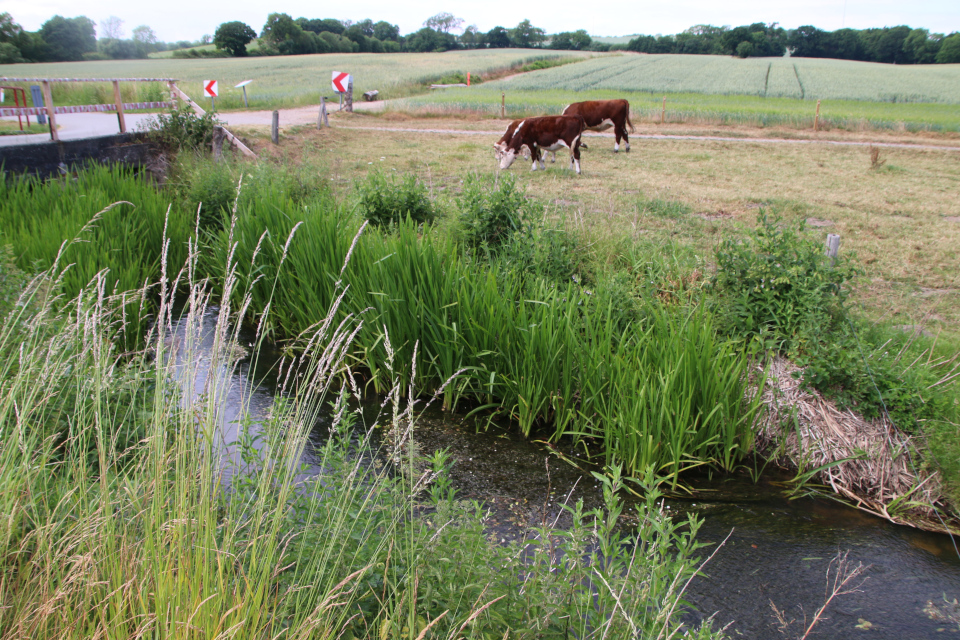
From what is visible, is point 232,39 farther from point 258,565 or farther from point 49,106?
point 258,565

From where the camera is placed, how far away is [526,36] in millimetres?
82250

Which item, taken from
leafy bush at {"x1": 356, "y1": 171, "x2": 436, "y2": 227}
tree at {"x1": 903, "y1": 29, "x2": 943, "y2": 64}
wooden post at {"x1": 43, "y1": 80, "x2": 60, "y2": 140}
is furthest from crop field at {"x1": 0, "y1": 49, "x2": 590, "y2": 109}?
tree at {"x1": 903, "y1": 29, "x2": 943, "y2": 64}

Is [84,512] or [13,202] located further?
[13,202]

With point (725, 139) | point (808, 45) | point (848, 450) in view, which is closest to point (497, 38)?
point (808, 45)

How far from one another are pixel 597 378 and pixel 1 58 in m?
50.8

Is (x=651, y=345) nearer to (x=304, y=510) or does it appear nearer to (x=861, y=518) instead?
(x=861, y=518)

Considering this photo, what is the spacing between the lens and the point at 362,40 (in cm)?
7544

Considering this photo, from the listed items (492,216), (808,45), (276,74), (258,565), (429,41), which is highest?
(429,41)

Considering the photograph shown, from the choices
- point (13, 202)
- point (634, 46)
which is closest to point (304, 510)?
point (13, 202)

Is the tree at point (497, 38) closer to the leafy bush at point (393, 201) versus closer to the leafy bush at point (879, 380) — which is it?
the leafy bush at point (393, 201)

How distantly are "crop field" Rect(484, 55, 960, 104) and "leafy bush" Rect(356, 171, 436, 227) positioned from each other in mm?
26334

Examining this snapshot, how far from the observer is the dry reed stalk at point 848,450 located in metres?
3.65

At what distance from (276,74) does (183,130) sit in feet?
117

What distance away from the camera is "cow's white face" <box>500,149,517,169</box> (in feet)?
39.0
